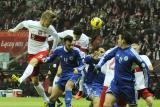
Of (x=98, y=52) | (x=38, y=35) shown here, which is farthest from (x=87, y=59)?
(x=38, y=35)

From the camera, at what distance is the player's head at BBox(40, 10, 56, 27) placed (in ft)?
59.3

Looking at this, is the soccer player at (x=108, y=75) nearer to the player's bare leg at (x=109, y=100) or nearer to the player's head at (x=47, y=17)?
the player's bare leg at (x=109, y=100)

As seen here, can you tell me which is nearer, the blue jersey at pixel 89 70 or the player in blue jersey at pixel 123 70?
the player in blue jersey at pixel 123 70

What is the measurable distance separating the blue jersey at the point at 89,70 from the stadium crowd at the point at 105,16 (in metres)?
13.7

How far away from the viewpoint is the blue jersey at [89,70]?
16.3 m

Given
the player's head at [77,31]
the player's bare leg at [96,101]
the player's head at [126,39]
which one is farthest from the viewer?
the player's head at [77,31]

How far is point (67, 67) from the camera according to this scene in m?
16.9

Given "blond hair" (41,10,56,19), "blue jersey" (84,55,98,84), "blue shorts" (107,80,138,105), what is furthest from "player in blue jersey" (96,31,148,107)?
"blond hair" (41,10,56,19)

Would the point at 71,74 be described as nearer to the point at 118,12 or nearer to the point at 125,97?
the point at 125,97

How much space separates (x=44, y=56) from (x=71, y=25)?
789 inches

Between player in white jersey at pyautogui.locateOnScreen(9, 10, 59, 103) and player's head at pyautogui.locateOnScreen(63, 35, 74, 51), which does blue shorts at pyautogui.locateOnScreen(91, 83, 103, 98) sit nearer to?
player's head at pyautogui.locateOnScreen(63, 35, 74, 51)

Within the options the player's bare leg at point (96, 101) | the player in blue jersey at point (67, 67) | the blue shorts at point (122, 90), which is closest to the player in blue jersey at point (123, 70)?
the blue shorts at point (122, 90)

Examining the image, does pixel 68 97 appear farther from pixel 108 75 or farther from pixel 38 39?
pixel 38 39

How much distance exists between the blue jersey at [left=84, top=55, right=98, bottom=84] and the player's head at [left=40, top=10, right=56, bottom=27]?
216 centimetres
